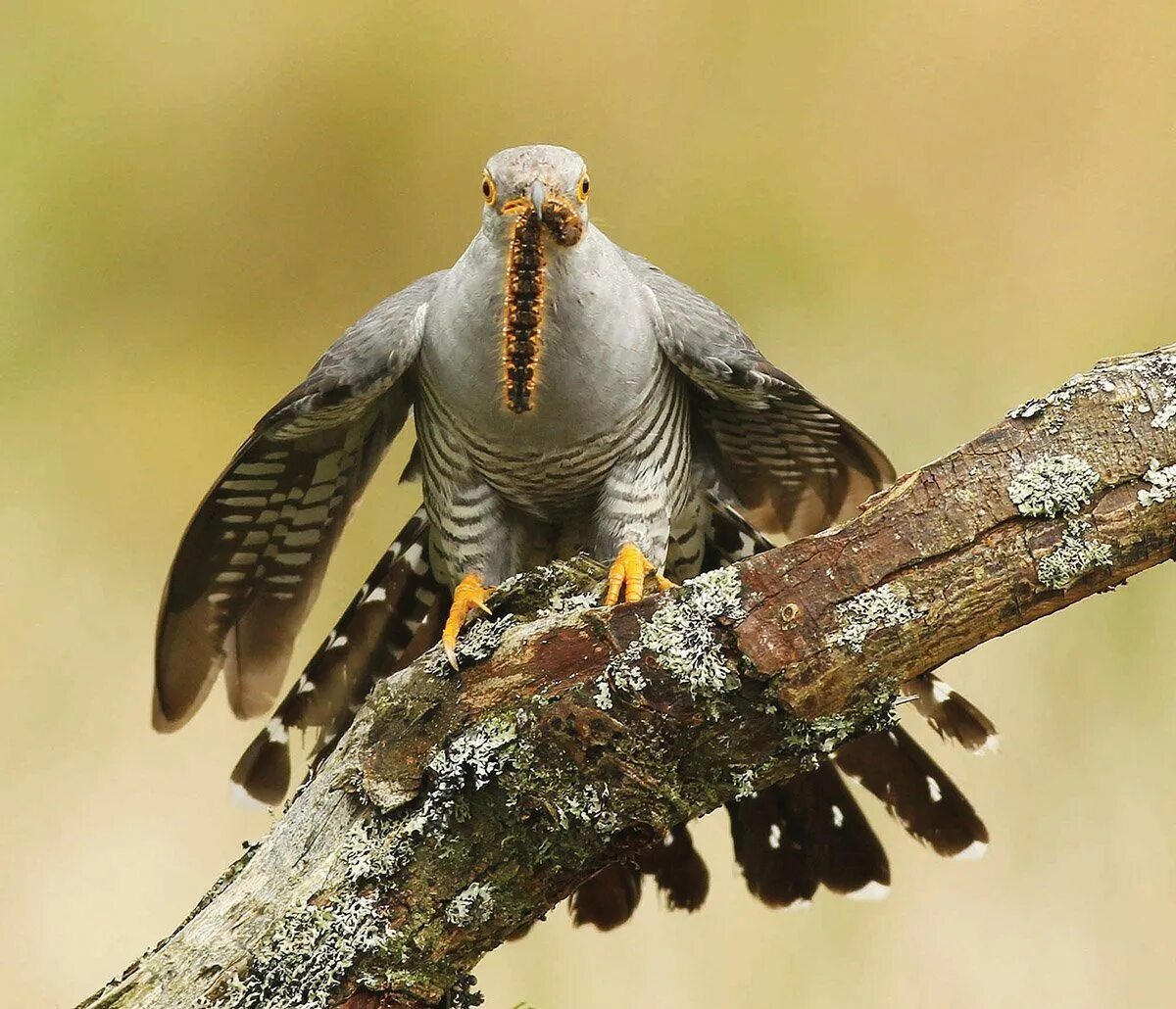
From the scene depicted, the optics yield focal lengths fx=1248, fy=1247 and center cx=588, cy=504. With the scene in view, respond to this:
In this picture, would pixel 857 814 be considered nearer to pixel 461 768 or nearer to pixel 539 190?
pixel 461 768

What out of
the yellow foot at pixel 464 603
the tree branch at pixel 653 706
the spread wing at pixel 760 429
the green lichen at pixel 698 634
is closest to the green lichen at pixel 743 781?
the tree branch at pixel 653 706

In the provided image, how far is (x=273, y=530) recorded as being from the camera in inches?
88.0

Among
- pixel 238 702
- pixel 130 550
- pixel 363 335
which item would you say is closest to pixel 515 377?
pixel 363 335

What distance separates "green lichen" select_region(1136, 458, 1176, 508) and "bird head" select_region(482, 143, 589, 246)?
2.77 ft

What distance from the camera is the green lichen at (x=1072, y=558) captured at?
1466 mm

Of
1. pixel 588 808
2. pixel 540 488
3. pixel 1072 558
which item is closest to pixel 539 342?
pixel 540 488

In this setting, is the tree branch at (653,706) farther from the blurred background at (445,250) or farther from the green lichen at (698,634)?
the blurred background at (445,250)

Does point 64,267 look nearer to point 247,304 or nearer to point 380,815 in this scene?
point 247,304

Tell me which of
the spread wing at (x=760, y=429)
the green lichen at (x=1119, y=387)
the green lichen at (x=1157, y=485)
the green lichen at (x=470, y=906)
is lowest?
the green lichen at (x=470, y=906)

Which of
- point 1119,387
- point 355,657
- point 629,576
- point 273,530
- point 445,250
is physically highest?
point 445,250

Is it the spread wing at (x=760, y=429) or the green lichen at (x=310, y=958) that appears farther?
the spread wing at (x=760, y=429)

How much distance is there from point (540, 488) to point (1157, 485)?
1.03 meters

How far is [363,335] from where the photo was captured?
207cm

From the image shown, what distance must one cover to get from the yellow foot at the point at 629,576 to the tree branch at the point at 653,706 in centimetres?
30
